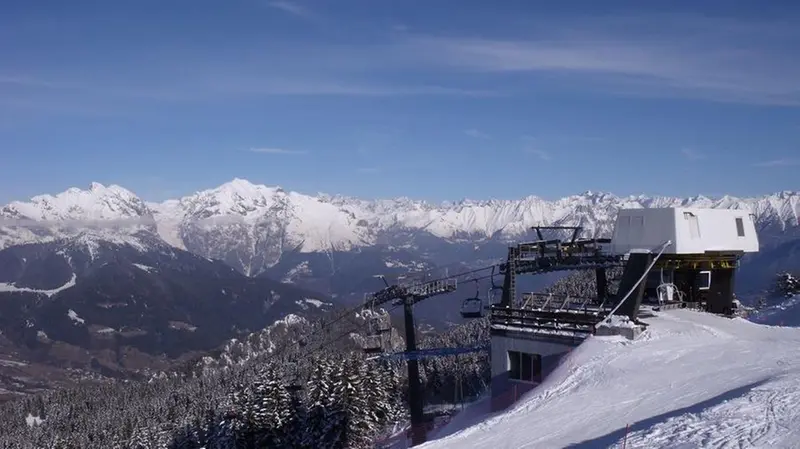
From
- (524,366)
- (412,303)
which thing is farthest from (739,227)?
(412,303)

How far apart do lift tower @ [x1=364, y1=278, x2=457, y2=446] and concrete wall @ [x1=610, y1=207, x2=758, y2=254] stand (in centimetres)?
1530

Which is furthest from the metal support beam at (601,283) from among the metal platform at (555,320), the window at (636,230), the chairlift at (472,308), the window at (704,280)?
the metal platform at (555,320)

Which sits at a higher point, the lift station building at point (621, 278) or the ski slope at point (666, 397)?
the lift station building at point (621, 278)

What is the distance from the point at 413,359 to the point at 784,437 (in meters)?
31.0

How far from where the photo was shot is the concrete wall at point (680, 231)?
30.4 metres

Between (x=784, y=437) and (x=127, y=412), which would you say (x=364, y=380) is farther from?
(x=127, y=412)

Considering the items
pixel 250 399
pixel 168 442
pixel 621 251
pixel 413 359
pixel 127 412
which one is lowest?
pixel 127 412

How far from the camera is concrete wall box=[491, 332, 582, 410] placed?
24750 mm

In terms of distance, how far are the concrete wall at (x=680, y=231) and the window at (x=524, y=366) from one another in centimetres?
774

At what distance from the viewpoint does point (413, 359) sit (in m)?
43.5

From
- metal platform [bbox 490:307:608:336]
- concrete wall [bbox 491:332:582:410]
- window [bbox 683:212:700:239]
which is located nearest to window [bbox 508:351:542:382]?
concrete wall [bbox 491:332:582:410]

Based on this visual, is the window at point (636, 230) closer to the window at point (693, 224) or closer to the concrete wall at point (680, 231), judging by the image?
the concrete wall at point (680, 231)

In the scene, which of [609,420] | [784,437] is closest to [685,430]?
[784,437]

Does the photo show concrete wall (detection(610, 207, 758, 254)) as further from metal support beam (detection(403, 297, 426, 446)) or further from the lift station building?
metal support beam (detection(403, 297, 426, 446))
